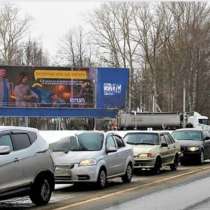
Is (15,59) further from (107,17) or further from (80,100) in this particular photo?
(80,100)

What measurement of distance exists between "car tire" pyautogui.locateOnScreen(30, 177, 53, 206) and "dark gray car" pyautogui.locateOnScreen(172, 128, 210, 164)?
15036 millimetres

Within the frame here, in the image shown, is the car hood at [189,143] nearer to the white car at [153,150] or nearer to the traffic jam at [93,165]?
the traffic jam at [93,165]

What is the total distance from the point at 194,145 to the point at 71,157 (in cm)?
1244

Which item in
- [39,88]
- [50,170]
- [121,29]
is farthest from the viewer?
[121,29]

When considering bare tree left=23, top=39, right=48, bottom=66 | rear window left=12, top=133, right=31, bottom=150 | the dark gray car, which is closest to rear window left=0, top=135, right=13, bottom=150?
rear window left=12, top=133, right=31, bottom=150

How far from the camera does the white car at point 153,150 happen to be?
21.6 metres

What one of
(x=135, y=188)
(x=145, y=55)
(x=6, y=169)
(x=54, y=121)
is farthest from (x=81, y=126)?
(x=6, y=169)

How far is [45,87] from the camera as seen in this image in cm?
6038

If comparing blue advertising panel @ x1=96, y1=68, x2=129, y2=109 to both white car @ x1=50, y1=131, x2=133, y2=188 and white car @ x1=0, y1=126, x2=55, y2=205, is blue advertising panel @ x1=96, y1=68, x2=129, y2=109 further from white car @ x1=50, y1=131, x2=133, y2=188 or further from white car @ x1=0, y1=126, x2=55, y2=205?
white car @ x1=0, y1=126, x2=55, y2=205

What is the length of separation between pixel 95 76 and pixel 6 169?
5035 centimetres

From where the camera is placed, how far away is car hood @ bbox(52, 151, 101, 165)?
16219 mm

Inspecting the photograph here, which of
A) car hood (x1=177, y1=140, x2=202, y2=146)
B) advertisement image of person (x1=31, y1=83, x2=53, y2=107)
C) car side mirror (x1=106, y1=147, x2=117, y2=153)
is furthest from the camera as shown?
advertisement image of person (x1=31, y1=83, x2=53, y2=107)

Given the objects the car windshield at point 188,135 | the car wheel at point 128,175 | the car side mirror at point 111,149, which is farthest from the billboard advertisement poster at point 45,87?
the car side mirror at point 111,149

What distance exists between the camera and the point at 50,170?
1345 centimetres
